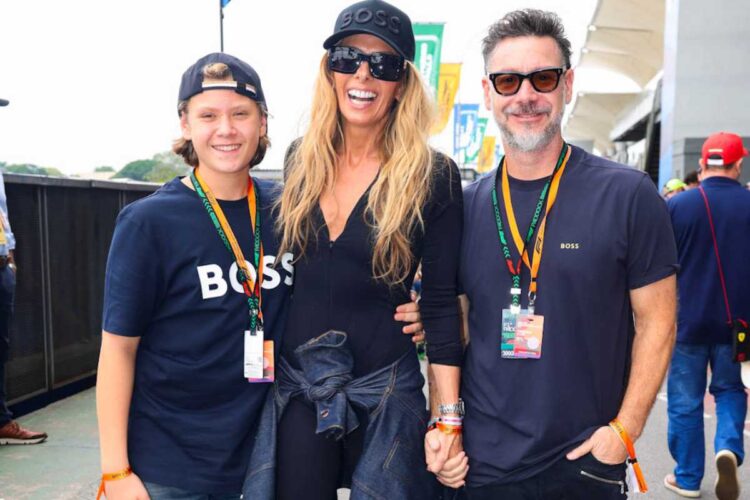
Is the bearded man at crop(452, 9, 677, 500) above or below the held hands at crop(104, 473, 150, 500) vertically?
above

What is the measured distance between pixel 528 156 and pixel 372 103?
21.4 inches

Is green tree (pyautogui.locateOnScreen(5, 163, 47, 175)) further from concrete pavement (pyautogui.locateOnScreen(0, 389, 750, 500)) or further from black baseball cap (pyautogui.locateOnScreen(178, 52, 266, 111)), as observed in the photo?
black baseball cap (pyautogui.locateOnScreen(178, 52, 266, 111))

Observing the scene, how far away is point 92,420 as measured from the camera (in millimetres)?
5602

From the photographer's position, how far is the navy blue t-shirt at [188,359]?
207cm

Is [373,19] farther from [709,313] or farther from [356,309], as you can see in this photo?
[709,313]

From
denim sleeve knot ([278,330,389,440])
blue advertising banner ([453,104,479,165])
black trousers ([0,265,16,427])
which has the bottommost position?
black trousers ([0,265,16,427])

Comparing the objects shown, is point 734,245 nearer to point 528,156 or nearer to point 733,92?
point 528,156

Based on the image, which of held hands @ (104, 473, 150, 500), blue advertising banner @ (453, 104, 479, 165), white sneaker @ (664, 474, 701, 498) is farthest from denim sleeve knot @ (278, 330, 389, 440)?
blue advertising banner @ (453, 104, 479, 165)

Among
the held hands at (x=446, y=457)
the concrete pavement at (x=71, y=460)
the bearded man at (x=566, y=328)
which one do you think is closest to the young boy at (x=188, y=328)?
the held hands at (x=446, y=457)

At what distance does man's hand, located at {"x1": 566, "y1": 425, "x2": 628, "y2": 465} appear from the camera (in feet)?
6.67

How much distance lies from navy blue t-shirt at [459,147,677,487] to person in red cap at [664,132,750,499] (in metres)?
2.65

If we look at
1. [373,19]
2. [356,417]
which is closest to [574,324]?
[356,417]

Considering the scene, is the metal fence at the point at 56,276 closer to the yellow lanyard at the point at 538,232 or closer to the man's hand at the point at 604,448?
the yellow lanyard at the point at 538,232

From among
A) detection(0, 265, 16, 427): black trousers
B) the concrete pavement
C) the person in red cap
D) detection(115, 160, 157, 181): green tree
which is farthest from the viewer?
detection(115, 160, 157, 181): green tree
